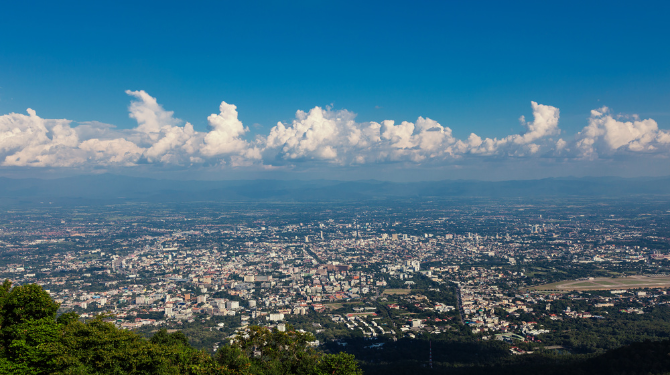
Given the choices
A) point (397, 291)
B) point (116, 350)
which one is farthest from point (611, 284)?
point (116, 350)

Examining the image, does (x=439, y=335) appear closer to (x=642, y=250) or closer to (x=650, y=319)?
(x=650, y=319)

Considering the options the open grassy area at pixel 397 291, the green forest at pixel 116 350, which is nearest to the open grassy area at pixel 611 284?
the open grassy area at pixel 397 291

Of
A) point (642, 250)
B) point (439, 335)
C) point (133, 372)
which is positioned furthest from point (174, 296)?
point (642, 250)

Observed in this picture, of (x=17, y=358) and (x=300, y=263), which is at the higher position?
(x=17, y=358)

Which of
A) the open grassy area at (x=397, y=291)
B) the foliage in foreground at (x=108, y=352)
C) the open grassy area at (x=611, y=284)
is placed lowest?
the open grassy area at (x=397, y=291)

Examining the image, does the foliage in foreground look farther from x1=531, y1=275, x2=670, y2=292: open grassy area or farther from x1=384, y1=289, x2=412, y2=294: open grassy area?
x1=531, y1=275, x2=670, y2=292: open grassy area

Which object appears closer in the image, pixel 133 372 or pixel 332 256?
pixel 133 372

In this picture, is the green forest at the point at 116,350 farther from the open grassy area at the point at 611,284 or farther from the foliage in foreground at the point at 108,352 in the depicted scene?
the open grassy area at the point at 611,284

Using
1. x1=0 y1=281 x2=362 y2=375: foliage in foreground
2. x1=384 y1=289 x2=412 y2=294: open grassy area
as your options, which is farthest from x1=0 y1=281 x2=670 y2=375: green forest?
x1=384 y1=289 x2=412 y2=294: open grassy area
